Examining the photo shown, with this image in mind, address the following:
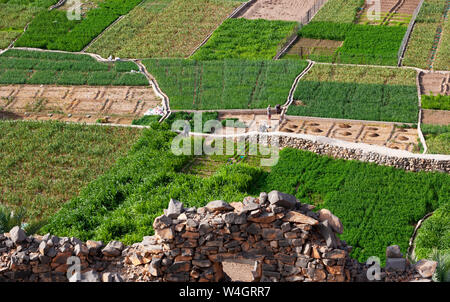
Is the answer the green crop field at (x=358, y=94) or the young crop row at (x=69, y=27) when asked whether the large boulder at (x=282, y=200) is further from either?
the young crop row at (x=69, y=27)

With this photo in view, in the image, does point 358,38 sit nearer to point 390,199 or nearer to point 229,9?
point 229,9

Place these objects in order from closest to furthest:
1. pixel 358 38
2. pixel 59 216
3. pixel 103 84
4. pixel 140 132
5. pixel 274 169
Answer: pixel 59 216 < pixel 274 169 < pixel 140 132 < pixel 103 84 < pixel 358 38

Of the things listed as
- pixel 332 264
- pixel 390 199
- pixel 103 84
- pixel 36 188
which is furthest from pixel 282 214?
pixel 103 84

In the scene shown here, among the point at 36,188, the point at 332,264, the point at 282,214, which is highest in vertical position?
the point at 282,214

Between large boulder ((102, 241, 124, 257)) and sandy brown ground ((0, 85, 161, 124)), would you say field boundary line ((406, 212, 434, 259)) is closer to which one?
large boulder ((102, 241, 124, 257))

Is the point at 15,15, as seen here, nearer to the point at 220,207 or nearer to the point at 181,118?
the point at 181,118

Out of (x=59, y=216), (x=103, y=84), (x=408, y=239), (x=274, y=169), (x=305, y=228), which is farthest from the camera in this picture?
(x=103, y=84)

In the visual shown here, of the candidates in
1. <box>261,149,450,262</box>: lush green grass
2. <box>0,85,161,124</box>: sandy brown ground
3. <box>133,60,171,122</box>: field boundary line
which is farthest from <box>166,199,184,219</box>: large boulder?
<box>0,85,161,124</box>: sandy brown ground

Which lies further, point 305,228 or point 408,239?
point 408,239
